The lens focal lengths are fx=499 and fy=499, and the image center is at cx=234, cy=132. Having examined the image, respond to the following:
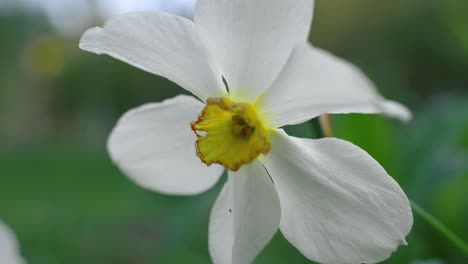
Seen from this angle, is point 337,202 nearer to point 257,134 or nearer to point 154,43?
point 257,134

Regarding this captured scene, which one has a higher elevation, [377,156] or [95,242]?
[377,156]

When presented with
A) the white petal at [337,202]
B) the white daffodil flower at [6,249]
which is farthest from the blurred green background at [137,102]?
the white daffodil flower at [6,249]

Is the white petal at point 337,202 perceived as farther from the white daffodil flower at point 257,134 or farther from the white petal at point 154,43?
the white petal at point 154,43

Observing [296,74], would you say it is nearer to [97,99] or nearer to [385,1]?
[385,1]

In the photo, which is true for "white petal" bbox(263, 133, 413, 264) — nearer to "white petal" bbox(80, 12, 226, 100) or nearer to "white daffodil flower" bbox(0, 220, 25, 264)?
"white petal" bbox(80, 12, 226, 100)

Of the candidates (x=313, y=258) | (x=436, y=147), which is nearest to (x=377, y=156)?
(x=436, y=147)
